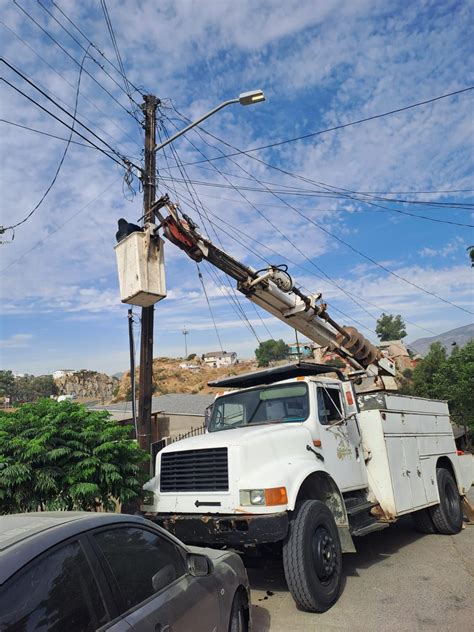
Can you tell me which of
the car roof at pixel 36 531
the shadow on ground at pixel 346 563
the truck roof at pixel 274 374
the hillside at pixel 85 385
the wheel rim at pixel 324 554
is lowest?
the shadow on ground at pixel 346 563

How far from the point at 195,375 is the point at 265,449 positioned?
74.4 meters

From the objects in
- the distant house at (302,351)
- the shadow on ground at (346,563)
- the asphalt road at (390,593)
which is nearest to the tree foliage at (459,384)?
the distant house at (302,351)

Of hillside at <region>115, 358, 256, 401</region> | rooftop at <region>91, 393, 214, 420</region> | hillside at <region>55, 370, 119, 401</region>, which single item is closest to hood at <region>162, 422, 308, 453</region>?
rooftop at <region>91, 393, 214, 420</region>

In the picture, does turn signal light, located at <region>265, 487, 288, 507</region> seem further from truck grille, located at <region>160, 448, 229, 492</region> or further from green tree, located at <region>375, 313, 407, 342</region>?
green tree, located at <region>375, 313, 407, 342</region>

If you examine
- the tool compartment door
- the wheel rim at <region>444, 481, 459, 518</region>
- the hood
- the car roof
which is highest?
the hood

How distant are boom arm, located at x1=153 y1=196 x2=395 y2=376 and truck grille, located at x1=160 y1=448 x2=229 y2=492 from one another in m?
3.84

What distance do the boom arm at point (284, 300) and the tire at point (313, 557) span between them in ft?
15.0

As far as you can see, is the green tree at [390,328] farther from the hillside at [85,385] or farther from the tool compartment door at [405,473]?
the tool compartment door at [405,473]

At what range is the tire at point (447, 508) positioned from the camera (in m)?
7.90

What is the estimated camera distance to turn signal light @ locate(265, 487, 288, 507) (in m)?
4.62

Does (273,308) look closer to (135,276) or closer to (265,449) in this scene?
(135,276)

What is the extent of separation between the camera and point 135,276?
7578mm

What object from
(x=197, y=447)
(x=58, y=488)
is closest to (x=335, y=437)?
(x=197, y=447)

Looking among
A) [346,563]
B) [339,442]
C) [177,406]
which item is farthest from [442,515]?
[177,406]
